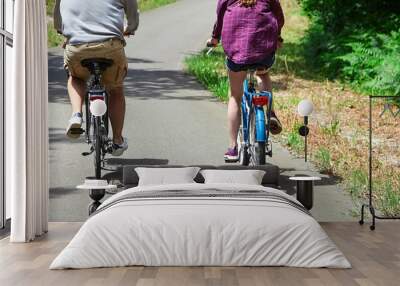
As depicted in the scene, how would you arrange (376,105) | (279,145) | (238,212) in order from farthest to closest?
(376,105)
(279,145)
(238,212)

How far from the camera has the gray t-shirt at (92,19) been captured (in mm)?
4090

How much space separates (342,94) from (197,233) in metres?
3.01

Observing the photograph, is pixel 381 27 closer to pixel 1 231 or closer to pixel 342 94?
pixel 342 94

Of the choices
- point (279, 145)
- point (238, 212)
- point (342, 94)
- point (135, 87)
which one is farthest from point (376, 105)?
point (238, 212)

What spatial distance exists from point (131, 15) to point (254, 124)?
0.96m

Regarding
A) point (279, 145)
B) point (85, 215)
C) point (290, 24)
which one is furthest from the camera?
point (290, 24)

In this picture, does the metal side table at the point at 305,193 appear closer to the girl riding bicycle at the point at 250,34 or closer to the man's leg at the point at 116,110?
the girl riding bicycle at the point at 250,34

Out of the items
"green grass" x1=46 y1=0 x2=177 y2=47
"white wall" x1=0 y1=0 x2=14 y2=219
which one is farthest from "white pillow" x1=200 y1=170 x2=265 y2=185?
"green grass" x1=46 y1=0 x2=177 y2=47

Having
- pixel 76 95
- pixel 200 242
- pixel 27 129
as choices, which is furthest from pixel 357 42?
pixel 200 242

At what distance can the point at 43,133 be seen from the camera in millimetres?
3941

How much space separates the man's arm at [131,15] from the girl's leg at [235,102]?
0.62 meters

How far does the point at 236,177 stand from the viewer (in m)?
3.94

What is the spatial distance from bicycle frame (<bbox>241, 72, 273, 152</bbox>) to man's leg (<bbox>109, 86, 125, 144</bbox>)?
737 mm

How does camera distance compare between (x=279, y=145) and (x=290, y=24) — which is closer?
(x=279, y=145)
